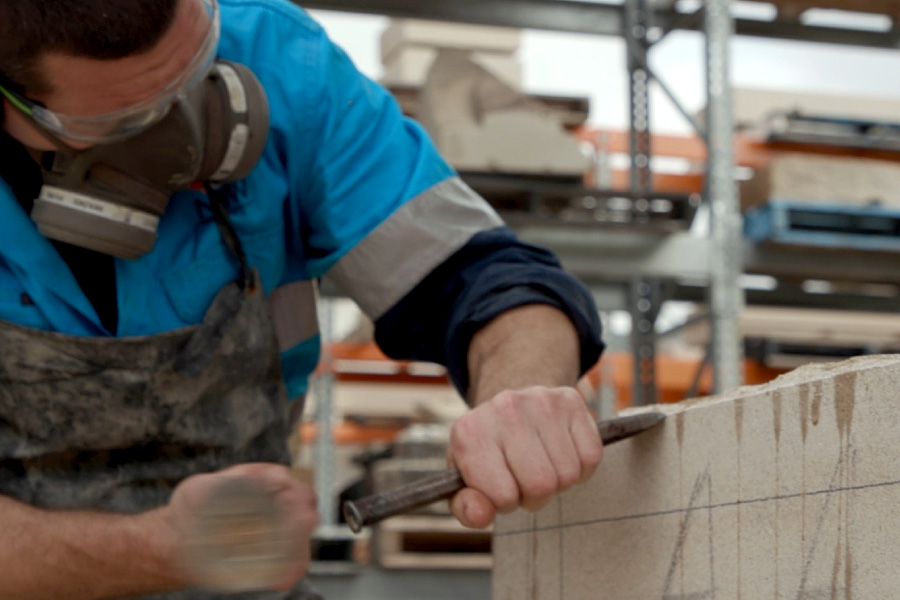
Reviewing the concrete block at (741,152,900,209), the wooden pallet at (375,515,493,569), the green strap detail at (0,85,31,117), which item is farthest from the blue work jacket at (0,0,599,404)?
the concrete block at (741,152,900,209)

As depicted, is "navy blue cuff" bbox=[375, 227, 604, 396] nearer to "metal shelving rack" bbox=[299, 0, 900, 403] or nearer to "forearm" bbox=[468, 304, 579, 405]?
"forearm" bbox=[468, 304, 579, 405]

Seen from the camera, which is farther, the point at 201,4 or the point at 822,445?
the point at 201,4

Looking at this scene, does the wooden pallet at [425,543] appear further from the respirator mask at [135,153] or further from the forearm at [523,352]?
the respirator mask at [135,153]

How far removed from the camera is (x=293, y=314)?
1.70 metres

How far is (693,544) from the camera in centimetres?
116

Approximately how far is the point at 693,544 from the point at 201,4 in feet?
2.78

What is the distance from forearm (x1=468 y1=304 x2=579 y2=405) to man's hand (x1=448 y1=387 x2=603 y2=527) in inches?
7.0

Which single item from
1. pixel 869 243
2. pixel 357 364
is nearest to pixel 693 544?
pixel 869 243

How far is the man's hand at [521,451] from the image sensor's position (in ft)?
3.85

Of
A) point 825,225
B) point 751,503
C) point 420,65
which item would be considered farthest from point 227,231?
point 420,65

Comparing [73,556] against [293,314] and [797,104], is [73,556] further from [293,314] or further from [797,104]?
[797,104]

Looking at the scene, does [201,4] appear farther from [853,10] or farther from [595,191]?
[853,10]

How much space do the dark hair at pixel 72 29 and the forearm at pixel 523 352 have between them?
1.87 feet

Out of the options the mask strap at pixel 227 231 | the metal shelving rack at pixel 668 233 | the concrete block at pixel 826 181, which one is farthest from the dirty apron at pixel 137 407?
the concrete block at pixel 826 181
